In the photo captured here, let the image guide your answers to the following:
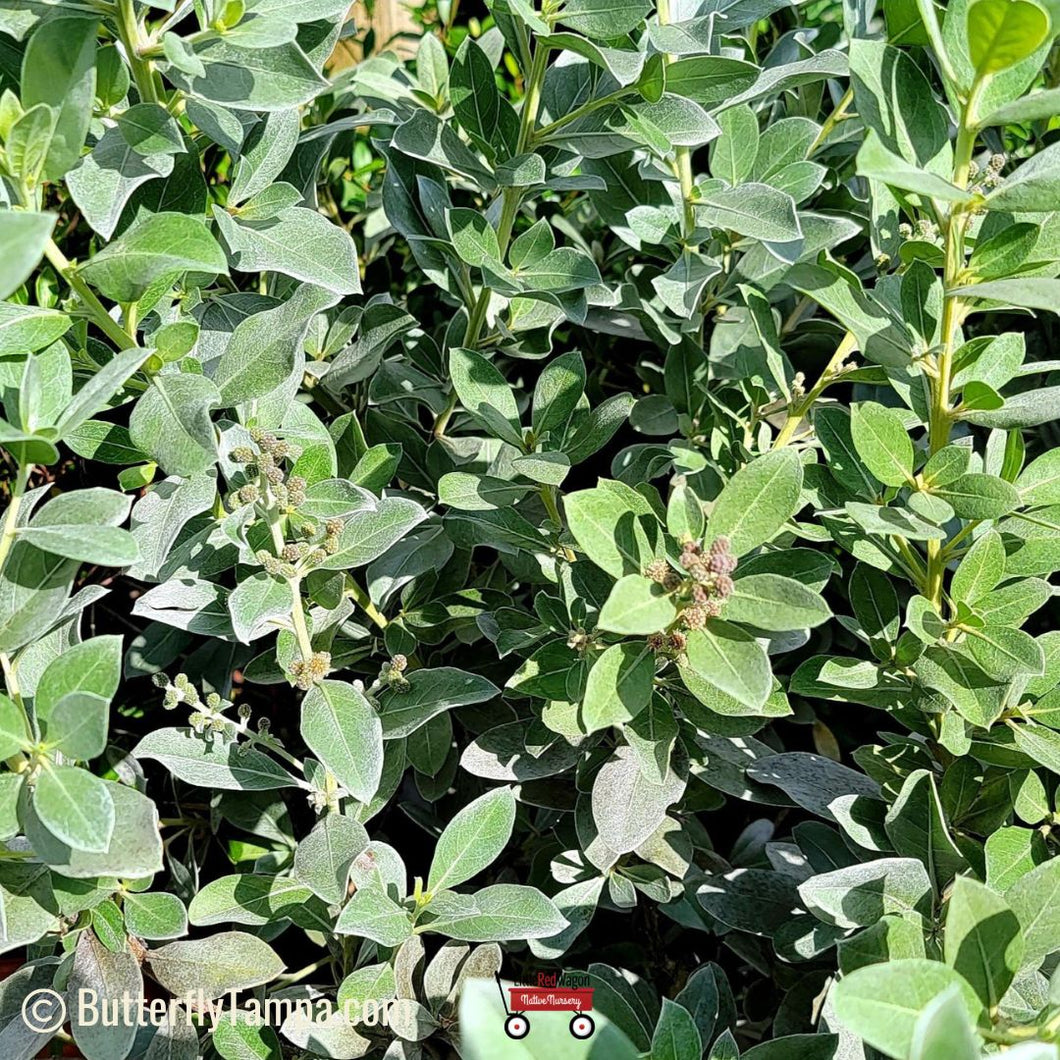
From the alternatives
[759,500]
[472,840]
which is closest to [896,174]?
[759,500]

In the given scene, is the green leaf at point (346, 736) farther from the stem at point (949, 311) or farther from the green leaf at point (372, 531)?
the stem at point (949, 311)

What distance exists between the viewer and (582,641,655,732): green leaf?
0.87 metres

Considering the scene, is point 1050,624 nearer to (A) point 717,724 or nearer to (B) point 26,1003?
(A) point 717,724

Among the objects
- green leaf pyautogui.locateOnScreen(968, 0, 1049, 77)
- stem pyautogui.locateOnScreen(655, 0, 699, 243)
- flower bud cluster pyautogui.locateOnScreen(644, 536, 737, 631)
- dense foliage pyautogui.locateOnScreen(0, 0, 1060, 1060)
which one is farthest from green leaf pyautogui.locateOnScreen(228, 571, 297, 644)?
green leaf pyautogui.locateOnScreen(968, 0, 1049, 77)

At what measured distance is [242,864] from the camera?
1.42 meters

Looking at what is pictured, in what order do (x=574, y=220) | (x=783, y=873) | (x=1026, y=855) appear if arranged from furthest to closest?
(x=574, y=220) → (x=783, y=873) → (x=1026, y=855)

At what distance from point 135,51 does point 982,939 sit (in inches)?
37.2

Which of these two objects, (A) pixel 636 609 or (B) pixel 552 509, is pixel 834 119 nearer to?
(B) pixel 552 509

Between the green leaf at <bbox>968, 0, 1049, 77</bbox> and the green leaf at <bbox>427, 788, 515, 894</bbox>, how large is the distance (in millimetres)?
748

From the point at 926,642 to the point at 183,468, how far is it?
2.11ft

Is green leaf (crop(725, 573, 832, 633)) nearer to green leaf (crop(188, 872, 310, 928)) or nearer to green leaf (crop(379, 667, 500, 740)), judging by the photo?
green leaf (crop(379, 667, 500, 740))

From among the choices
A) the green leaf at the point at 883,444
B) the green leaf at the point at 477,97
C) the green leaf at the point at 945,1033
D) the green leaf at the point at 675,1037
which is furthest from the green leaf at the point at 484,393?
the green leaf at the point at 945,1033

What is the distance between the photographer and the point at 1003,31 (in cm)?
74

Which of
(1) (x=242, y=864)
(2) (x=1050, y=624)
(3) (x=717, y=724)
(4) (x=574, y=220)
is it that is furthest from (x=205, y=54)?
(2) (x=1050, y=624)
